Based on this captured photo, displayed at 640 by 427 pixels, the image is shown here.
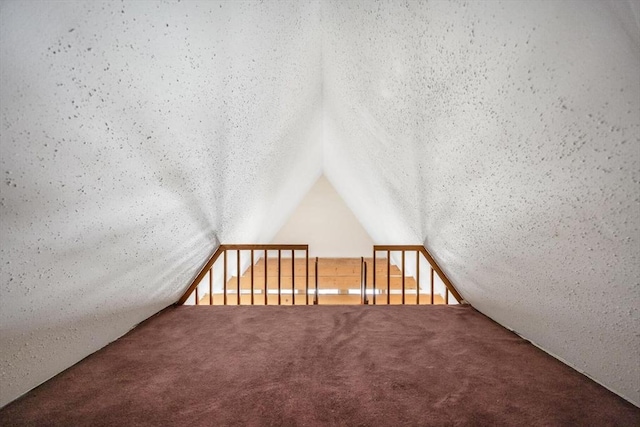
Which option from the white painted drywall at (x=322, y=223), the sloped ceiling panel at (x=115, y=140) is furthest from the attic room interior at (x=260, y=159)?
the white painted drywall at (x=322, y=223)

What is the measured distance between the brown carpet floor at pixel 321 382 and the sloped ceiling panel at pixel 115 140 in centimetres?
29

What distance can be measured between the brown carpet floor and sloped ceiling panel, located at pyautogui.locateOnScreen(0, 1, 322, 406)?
0.95 ft

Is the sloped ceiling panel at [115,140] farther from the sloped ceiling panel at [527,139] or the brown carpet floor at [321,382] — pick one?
the sloped ceiling panel at [527,139]

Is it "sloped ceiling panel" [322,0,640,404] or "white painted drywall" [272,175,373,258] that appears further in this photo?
"white painted drywall" [272,175,373,258]

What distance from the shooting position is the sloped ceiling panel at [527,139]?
2.63 ft

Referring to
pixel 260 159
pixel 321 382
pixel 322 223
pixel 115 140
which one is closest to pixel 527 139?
pixel 321 382

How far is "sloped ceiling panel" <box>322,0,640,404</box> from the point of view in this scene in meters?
0.80

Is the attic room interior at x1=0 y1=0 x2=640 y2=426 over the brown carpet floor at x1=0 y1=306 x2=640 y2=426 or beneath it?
over

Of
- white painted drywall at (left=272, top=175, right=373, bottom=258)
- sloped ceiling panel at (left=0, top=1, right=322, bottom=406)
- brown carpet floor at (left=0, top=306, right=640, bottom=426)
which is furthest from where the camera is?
white painted drywall at (left=272, top=175, right=373, bottom=258)

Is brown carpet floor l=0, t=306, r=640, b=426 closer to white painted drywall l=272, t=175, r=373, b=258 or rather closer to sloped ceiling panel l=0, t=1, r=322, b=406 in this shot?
sloped ceiling panel l=0, t=1, r=322, b=406

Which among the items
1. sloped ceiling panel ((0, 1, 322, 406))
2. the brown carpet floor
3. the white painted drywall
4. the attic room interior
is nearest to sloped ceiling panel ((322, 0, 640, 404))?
the attic room interior

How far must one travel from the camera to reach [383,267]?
5.57m

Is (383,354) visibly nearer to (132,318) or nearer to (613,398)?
(613,398)

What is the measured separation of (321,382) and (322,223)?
15.2 feet
